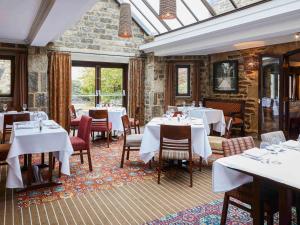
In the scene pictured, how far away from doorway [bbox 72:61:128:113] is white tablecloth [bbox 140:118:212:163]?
16.4 feet

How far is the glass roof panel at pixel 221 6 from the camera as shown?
19.2 feet

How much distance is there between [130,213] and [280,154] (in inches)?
65.3

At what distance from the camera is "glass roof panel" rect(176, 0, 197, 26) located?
22.9 ft

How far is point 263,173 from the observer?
1.89 meters

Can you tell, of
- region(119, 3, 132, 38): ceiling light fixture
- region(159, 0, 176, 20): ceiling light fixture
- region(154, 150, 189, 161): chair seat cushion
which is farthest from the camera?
region(119, 3, 132, 38): ceiling light fixture

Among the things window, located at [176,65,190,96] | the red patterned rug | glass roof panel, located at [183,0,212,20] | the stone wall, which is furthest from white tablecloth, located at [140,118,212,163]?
window, located at [176,65,190,96]

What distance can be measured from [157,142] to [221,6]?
372 cm

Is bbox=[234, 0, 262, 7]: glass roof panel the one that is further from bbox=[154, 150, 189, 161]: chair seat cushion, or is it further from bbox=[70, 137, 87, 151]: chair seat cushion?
bbox=[70, 137, 87, 151]: chair seat cushion

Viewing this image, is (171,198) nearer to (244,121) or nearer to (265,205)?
(265,205)

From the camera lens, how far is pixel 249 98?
8117 millimetres

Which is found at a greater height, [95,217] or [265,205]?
[265,205]

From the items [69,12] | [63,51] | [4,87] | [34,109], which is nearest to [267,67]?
[69,12]

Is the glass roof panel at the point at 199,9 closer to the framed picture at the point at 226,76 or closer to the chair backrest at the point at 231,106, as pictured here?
the framed picture at the point at 226,76

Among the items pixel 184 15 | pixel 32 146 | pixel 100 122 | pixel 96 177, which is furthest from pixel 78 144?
pixel 184 15
